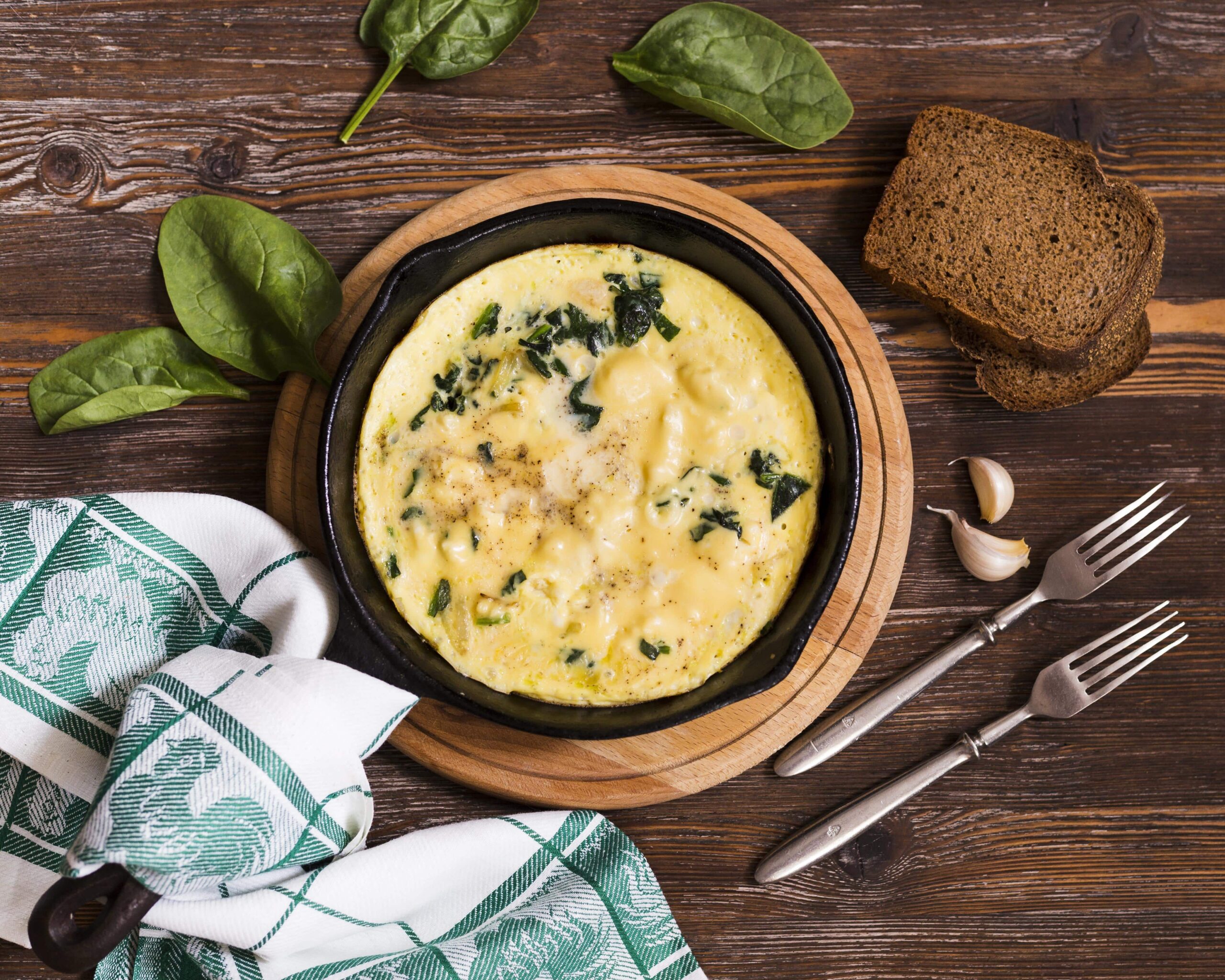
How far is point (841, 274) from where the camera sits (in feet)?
8.85

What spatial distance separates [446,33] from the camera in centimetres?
253

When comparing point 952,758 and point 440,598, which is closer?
point 440,598

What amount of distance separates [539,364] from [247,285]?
0.87 m

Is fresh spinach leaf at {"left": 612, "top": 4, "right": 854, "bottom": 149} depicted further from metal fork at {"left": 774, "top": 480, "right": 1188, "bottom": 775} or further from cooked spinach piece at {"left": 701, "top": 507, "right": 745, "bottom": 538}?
metal fork at {"left": 774, "top": 480, "right": 1188, "bottom": 775}

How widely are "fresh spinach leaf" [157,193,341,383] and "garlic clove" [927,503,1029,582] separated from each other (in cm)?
184

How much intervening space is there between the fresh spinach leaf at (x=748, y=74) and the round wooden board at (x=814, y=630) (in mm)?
233

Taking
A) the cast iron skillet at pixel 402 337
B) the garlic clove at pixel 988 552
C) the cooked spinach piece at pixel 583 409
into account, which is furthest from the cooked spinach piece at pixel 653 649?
the garlic clove at pixel 988 552

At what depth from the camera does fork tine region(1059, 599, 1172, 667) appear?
8.67 feet

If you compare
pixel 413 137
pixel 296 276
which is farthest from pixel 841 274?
pixel 296 276

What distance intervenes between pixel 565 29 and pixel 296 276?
3.56 feet

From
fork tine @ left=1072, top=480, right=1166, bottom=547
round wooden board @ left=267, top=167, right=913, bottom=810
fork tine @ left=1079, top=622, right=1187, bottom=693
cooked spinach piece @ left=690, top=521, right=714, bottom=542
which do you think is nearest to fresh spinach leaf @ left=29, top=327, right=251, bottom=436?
round wooden board @ left=267, top=167, right=913, bottom=810

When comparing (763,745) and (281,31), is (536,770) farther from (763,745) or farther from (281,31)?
(281,31)

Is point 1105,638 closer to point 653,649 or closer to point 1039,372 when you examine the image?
point 1039,372

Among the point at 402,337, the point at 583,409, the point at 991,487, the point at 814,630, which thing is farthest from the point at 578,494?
the point at 991,487
